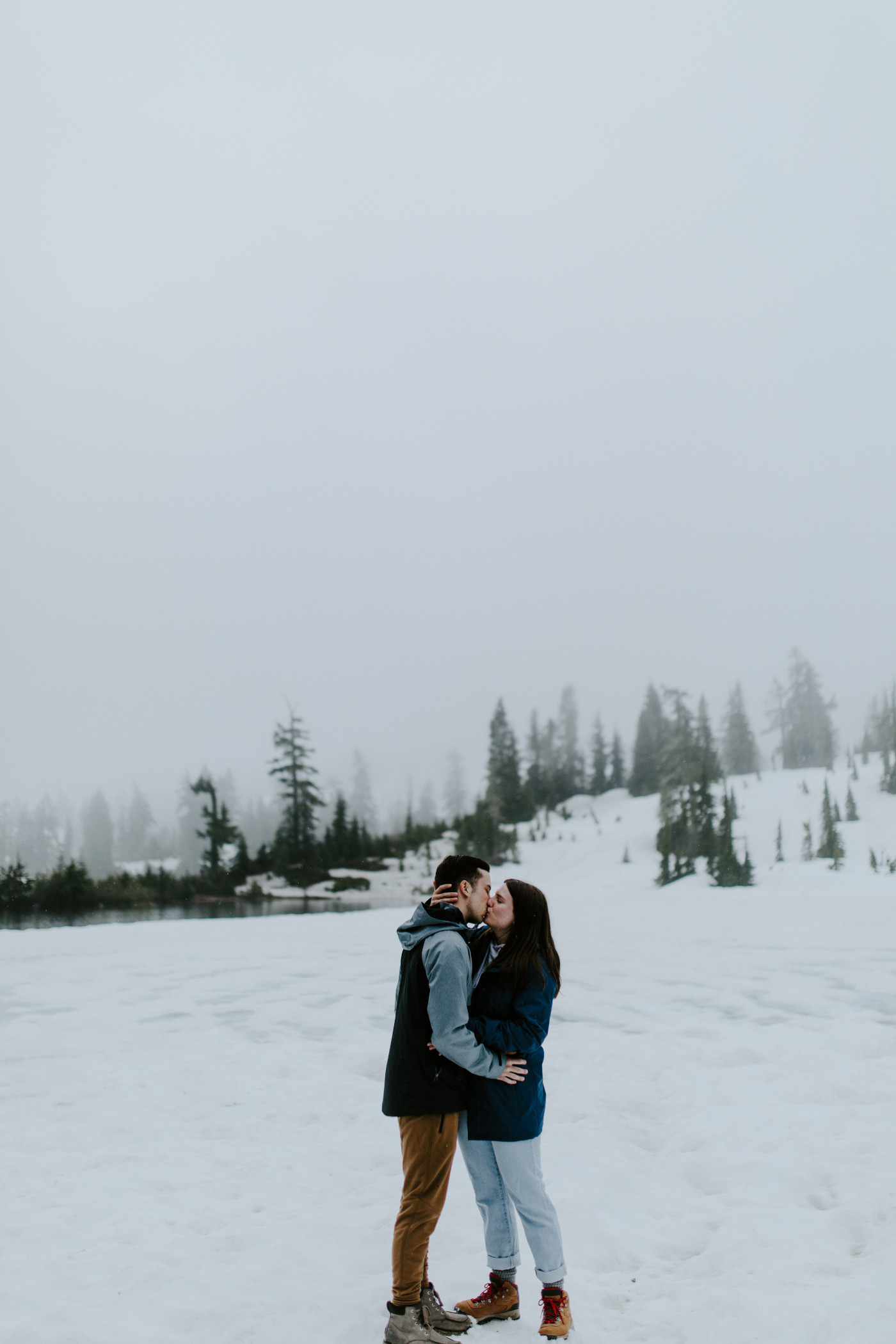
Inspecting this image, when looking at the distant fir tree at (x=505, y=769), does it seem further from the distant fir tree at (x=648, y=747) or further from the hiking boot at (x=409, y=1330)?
the hiking boot at (x=409, y=1330)

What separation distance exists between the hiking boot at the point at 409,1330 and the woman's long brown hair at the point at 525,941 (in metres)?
1.54

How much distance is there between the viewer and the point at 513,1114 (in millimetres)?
3607

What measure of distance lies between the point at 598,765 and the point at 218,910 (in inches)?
1811

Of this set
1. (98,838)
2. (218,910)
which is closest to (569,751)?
(218,910)

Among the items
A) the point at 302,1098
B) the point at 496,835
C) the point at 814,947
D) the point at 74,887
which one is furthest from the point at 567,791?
the point at 302,1098

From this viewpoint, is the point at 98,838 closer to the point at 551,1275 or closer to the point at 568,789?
the point at 568,789

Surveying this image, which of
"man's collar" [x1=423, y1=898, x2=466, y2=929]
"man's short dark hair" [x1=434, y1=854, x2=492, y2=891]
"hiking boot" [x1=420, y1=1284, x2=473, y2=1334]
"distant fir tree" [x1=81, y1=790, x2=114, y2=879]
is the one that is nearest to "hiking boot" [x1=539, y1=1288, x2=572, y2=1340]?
"hiking boot" [x1=420, y1=1284, x2=473, y2=1334]

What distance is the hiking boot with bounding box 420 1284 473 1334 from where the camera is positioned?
3639mm

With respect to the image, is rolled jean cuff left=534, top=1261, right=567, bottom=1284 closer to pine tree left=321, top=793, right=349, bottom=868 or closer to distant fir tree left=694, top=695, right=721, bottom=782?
distant fir tree left=694, top=695, right=721, bottom=782

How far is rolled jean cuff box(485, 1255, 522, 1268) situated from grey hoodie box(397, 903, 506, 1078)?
1053mm

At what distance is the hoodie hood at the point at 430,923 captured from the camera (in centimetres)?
361

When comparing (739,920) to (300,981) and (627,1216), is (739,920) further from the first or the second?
(627,1216)

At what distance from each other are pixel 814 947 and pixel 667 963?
330cm

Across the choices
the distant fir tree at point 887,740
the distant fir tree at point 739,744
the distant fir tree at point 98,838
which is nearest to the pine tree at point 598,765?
the distant fir tree at point 739,744
